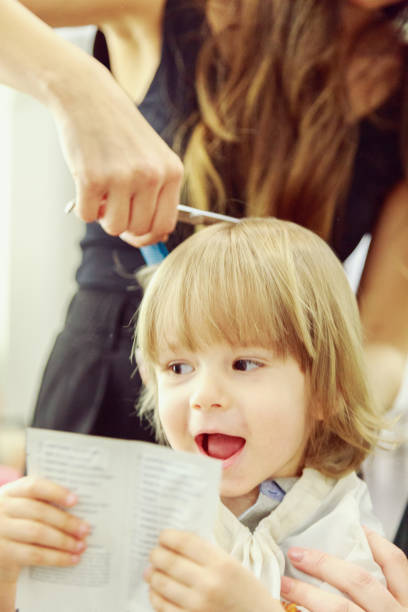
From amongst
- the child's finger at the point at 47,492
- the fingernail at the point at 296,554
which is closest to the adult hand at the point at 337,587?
the fingernail at the point at 296,554

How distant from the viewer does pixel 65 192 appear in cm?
85

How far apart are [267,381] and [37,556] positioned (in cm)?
24

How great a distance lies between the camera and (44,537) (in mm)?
574

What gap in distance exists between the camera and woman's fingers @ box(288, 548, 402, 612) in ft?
2.05

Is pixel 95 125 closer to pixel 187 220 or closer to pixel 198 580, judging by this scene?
pixel 187 220

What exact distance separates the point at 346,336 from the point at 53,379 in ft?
1.08

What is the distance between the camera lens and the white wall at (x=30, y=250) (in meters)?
0.88

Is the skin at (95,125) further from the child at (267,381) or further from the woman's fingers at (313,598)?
the woman's fingers at (313,598)

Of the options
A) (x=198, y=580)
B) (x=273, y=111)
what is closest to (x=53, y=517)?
(x=198, y=580)

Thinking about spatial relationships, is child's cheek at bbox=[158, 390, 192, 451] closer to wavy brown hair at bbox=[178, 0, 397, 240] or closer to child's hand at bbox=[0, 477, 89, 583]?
child's hand at bbox=[0, 477, 89, 583]

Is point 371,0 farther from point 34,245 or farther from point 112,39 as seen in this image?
point 34,245

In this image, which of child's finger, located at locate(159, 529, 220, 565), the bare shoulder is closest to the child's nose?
child's finger, located at locate(159, 529, 220, 565)

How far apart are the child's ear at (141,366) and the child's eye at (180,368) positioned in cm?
6

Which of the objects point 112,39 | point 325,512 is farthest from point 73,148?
point 325,512
